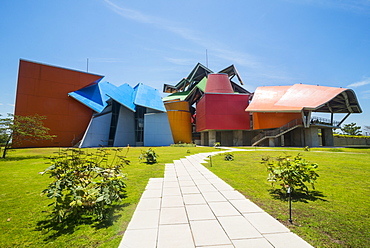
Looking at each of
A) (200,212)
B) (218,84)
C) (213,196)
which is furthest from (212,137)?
(200,212)

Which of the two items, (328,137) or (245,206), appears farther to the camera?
(328,137)

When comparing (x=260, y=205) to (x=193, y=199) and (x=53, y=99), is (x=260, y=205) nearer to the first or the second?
(x=193, y=199)

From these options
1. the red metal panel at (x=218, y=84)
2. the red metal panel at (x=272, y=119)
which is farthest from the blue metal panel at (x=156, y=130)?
the red metal panel at (x=272, y=119)

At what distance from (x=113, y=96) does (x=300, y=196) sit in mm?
31132

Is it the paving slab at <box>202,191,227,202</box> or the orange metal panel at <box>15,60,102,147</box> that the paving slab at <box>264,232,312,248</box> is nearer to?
the paving slab at <box>202,191,227,202</box>

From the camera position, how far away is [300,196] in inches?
191

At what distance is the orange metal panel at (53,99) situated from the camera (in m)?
26.7

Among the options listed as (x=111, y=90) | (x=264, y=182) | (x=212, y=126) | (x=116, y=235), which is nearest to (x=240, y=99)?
(x=212, y=126)

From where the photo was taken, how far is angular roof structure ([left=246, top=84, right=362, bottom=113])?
2617cm

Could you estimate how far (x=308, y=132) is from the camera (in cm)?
2939

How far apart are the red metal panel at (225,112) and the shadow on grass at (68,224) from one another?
3010cm

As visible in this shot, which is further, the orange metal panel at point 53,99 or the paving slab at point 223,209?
the orange metal panel at point 53,99

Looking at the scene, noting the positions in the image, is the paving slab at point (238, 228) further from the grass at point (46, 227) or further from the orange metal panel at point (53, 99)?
the orange metal panel at point (53, 99)

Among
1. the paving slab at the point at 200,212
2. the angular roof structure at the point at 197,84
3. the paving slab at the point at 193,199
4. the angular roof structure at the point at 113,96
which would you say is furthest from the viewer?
the angular roof structure at the point at 197,84
